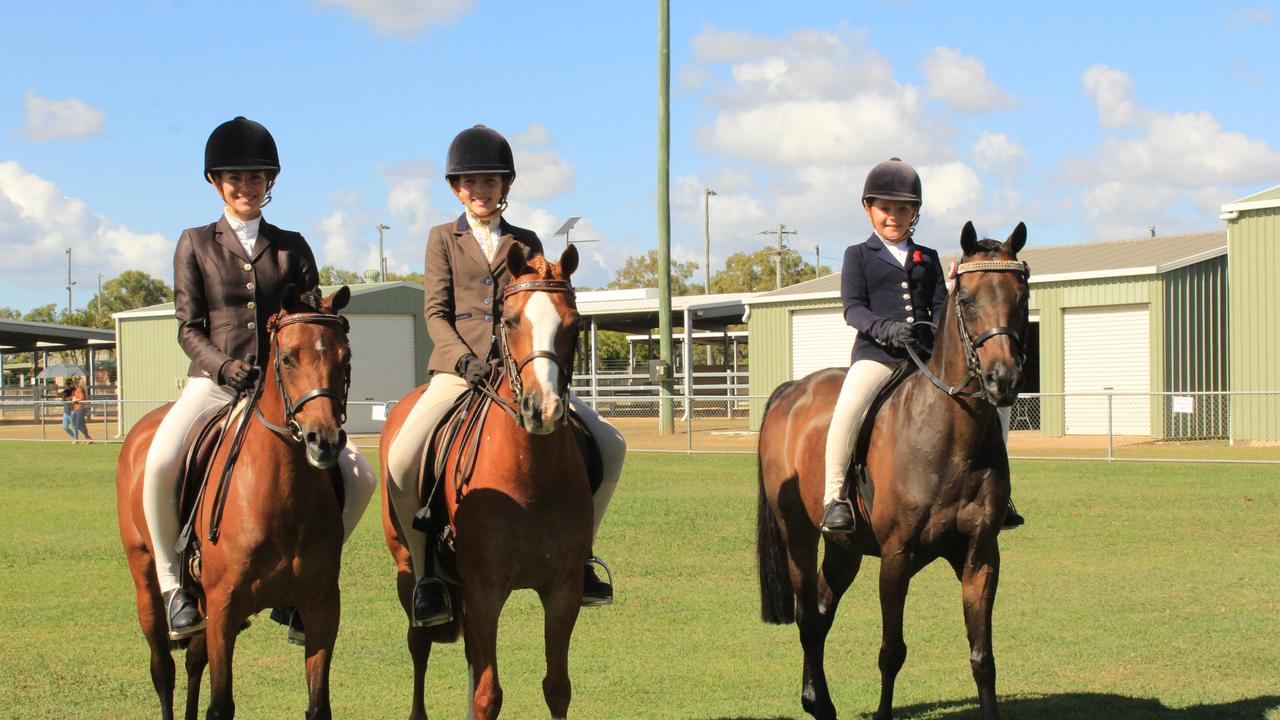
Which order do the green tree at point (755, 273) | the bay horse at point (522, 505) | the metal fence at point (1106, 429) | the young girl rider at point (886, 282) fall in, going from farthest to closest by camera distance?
the green tree at point (755, 273), the metal fence at point (1106, 429), the young girl rider at point (886, 282), the bay horse at point (522, 505)

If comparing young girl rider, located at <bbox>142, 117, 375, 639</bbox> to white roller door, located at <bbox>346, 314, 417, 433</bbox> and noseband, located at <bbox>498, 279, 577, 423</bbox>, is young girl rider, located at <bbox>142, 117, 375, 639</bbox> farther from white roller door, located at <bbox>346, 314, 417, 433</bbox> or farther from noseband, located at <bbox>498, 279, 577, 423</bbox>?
white roller door, located at <bbox>346, 314, 417, 433</bbox>

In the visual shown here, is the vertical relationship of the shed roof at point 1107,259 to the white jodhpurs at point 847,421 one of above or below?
above

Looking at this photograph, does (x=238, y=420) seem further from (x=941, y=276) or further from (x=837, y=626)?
(x=837, y=626)

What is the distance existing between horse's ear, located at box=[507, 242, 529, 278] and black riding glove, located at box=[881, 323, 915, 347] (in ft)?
7.49

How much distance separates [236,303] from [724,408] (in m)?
38.5

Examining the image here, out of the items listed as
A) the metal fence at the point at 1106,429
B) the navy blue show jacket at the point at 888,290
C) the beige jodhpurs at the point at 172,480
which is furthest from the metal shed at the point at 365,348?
the beige jodhpurs at the point at 172,480

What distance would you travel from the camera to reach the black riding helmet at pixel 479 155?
6.37 meters

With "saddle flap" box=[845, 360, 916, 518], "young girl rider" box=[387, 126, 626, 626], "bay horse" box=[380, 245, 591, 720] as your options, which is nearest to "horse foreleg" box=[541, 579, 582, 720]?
"bay horse" box=[380, 245, 591, 720]

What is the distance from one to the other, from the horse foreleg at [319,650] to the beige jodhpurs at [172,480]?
0.38 meters

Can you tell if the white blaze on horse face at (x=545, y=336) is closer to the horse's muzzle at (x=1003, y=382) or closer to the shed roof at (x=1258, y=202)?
the horse's muzzle at (x=1003, y=382)

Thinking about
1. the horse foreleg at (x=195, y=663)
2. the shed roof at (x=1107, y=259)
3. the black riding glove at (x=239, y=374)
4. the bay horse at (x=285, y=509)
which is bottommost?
the horse foreleg at (x=195, y=663)

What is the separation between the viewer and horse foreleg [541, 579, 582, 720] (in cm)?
557

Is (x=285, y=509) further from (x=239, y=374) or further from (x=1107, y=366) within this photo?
(x=1107, y=366)

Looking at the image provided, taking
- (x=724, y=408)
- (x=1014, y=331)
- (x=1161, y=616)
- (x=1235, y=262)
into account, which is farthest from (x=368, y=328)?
(x=1014, y=331)
